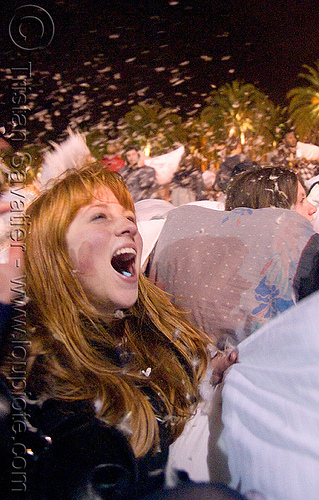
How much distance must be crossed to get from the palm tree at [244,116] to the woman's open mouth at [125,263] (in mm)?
1247

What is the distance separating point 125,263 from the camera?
700 millimetres

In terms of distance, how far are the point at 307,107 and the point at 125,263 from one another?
80.8 inches

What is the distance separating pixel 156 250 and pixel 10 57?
648 millimetres

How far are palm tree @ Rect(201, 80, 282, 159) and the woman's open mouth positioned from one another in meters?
1.25

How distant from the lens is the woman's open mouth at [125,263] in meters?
0.69

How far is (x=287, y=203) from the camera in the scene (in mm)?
1086

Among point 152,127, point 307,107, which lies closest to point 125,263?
point 152,127

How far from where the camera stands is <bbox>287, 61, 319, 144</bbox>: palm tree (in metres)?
2.07

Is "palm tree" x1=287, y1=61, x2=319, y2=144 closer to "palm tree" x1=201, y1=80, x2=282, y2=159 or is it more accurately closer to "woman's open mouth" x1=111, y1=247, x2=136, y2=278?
"palm tree" x1=201, y1=80, x2=282, y2=159
